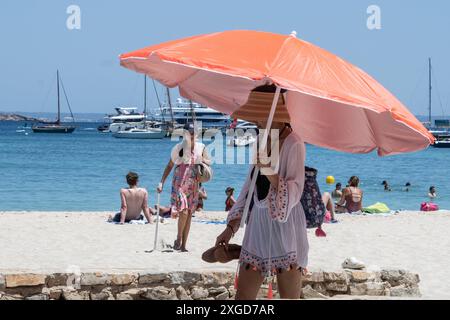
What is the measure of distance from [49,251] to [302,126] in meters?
6.36

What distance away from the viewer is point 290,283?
16.5 feet

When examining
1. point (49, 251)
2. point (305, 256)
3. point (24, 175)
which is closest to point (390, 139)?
point (305, 256)

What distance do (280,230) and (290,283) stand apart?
0.30 m

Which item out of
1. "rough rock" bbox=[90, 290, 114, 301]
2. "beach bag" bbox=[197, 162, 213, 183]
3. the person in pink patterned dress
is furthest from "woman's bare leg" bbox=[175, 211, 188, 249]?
"rough rock" bbox=[90, 290, 114, 301]

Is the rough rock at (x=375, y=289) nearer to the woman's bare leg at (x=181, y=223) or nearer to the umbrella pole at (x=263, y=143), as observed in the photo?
the woman's bare leg at (x=181, y=223)

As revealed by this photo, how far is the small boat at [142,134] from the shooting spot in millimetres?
94738

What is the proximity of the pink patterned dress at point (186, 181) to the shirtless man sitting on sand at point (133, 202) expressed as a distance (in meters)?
3.90

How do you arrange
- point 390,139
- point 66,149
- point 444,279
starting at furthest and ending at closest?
point 66,149
point 444,279
point 390,139

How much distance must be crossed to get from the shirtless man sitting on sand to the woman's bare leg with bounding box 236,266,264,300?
918 cm

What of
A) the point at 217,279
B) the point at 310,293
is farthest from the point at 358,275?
the point at 217,279

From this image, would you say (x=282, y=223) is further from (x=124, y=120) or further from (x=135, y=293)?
(x=124, y=120)

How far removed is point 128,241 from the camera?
1234cm
